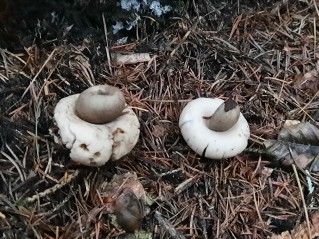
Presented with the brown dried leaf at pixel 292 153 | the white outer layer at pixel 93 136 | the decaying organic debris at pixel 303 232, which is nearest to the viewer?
the white outer layer at pixel 93 136

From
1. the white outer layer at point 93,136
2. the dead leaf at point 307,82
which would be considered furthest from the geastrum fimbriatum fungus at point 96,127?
the dead leaf at point 307,82

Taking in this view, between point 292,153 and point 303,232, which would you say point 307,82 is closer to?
point 292,153

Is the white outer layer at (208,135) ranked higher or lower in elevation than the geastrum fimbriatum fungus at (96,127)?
lower

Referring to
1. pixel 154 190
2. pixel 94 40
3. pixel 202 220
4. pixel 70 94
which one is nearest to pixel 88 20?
pixel 94 40

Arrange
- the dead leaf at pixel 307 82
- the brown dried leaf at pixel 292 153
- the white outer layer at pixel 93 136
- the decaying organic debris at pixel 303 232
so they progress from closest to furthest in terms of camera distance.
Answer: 1. the white outer layer at pixel 93 136
2. the decaying organic debris at pixel 303 232
3. the brown dried leaf at pixel 292 153
4. the dead leaf at pixel 307 82

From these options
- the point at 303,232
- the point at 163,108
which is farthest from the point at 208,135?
the point at 303,232

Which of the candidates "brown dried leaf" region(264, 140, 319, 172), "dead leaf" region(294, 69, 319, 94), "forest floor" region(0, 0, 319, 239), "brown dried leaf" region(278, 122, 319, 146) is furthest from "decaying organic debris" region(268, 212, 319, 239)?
"dead leaf" region(294, 69, 319, 94)

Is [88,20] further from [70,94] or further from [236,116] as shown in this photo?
[236,116]

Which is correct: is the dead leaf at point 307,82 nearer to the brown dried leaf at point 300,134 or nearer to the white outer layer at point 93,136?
the brown dried leaf at point 300,134
